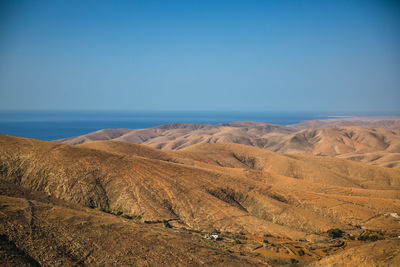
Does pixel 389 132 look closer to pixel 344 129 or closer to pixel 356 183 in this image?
pixel 344 129

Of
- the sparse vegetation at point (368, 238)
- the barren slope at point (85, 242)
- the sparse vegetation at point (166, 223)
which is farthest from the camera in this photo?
the sparse vegetation at point (368, 238)

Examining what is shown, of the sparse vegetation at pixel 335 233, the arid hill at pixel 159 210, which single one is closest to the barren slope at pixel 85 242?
the arid hill at pixel 159 210

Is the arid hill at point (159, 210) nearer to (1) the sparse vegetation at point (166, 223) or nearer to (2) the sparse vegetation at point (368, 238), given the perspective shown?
(1) the sparse vegetation at point (166, 223)

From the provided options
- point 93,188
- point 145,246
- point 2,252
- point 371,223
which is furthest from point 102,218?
point 371,223

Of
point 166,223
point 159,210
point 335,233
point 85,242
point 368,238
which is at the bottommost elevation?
point 335,233

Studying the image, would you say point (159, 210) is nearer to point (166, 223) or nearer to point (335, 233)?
point (166, 223)

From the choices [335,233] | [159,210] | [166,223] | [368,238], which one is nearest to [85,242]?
[166,223]

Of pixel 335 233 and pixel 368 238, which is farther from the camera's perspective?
pixel 335 233

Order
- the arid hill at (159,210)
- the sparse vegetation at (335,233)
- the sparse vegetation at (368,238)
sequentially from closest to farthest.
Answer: the arid hill at (159,210), the sparse vegetation at (368,238), the sparse vegetation at (335,233)

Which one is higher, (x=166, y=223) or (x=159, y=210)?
(x=159, y=210)
